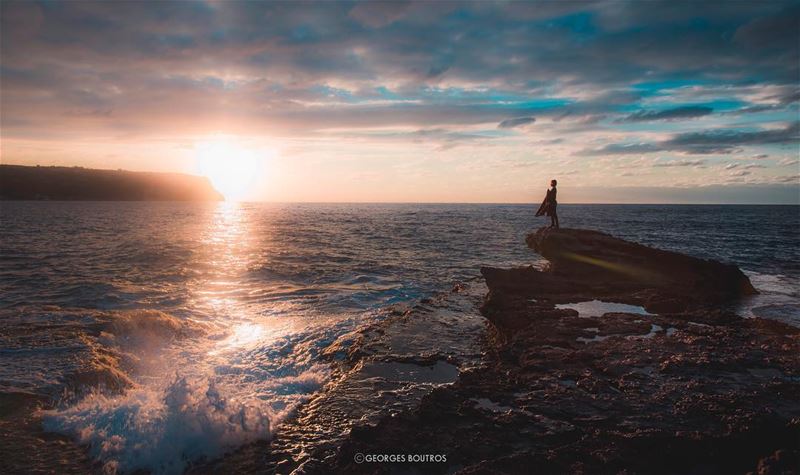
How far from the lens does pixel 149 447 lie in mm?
6055

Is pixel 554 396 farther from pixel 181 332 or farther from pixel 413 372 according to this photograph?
pixel 181 332

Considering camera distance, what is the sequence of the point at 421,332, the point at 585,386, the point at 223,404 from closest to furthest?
the point at 223,404, the point at 585,386, the point at 421,332

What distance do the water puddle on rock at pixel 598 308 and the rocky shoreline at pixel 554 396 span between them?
126mm

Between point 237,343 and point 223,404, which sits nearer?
point 223,404

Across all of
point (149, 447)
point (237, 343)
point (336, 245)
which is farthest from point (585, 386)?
point (336, 245)

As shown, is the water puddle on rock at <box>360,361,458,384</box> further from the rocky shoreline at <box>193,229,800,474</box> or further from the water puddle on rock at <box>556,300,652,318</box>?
the water puddle on rock at <box>556,300,652,318</box>

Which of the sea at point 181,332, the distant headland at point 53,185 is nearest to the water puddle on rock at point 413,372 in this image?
the sea at point 181,332

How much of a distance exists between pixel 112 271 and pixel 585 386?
2272 cm

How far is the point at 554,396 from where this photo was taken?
7062 millimetres

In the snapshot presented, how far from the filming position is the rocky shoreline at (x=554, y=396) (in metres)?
5.45

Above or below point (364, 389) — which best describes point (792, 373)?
above

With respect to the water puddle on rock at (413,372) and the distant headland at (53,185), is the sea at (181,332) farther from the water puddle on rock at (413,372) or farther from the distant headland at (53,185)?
the distant headland at (53,185)

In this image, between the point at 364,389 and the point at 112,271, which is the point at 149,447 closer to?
the point at 364,389

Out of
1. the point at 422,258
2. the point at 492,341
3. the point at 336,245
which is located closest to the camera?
the point at 492,341
